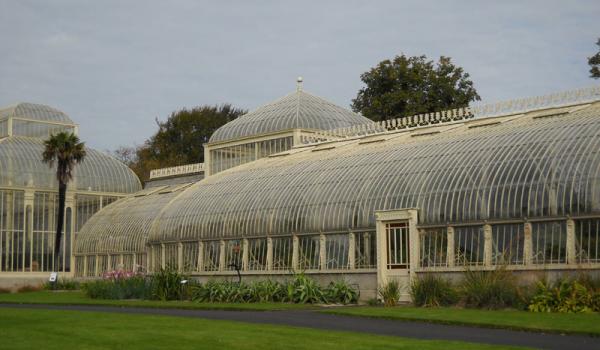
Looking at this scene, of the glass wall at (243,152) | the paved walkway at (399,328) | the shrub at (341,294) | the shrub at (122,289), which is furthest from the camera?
the glass wall at (243,152)

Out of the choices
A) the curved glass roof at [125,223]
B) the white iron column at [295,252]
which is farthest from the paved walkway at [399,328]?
the curved glass roof at [125,223]

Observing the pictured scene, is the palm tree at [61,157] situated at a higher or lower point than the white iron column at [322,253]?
higher

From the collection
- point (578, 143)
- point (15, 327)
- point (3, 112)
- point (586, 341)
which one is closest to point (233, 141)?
point (3, 112)

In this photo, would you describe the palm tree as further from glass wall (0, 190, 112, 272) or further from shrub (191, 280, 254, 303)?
shrub (191, 280, 254, 303)

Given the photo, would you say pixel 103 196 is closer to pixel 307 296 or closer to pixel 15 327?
pixel 307 296

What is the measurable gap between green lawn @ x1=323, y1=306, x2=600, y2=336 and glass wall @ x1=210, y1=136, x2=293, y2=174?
86.3 ft

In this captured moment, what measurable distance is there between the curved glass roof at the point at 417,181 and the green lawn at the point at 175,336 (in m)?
12.0

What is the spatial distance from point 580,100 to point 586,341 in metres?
19.9

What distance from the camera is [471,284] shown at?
109 ft

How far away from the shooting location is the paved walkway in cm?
2253

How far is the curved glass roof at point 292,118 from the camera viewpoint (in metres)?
58.8

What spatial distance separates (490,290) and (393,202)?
26.3ft

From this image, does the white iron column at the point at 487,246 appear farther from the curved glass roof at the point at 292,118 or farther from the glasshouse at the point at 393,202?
the curved glass roof at the point at 292,118

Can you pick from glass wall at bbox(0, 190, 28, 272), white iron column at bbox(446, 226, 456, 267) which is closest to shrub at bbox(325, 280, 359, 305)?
white iron column at bbox(446, 226, 456, 267)
